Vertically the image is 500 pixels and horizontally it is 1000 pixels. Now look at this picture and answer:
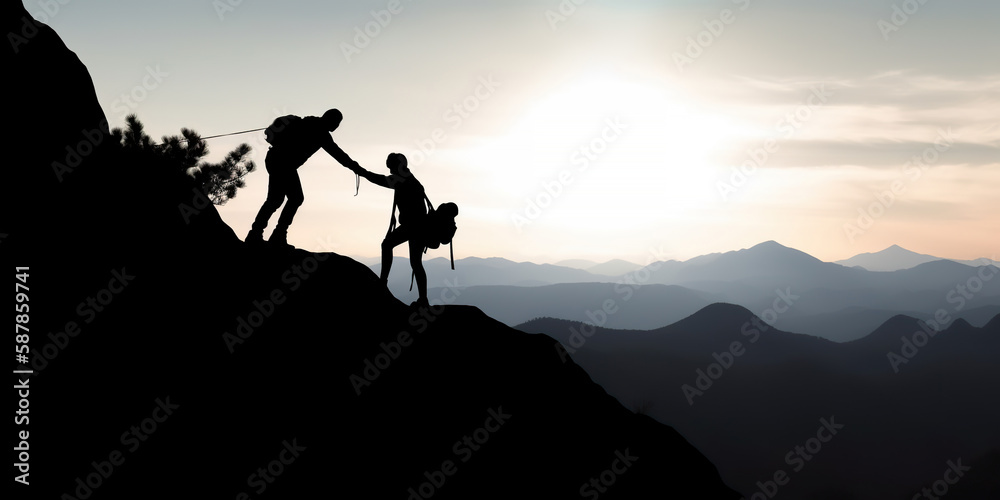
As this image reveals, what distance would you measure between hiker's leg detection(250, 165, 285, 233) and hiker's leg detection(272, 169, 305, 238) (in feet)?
0.31

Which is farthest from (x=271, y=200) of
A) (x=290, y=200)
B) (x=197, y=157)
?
(x=197, y=157)

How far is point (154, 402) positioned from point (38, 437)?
4.63 ft

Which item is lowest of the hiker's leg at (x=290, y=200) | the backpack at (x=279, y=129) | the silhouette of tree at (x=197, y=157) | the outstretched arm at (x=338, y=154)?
the hiker's leg at (x=290, y=200)

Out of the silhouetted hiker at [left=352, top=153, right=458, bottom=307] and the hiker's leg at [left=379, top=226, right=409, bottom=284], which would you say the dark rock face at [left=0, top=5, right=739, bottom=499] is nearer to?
the hiker's leg at [left=379, top=226, right=409, bottom=284]

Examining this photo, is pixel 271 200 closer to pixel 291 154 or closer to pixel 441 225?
pixel 291 154

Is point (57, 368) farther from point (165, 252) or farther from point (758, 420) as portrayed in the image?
point (758, 420)

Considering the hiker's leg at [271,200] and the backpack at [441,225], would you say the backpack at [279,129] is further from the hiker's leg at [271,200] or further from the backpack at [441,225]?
the backpack at [441,225]

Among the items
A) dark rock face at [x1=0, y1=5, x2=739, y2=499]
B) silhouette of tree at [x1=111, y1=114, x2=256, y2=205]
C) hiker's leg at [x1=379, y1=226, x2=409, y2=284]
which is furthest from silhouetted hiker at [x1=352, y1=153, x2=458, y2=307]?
silhouette of tree at [x1=111, y1=114, x2=256, y2=205]

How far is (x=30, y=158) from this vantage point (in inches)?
391

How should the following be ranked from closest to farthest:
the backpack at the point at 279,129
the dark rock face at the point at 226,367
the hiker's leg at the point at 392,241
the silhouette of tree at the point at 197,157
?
the dark rock face at the point at 226,367, the backpack at the point at 279,129, the hiker's leg at the point at 392,241, the silhouette of tree at the point at 197,157

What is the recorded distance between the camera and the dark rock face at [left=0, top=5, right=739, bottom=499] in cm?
876

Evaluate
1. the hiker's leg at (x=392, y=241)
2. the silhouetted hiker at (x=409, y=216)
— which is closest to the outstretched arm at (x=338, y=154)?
the silhouetted hiker at (x=409, y=216)

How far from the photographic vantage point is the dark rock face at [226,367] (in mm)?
8758

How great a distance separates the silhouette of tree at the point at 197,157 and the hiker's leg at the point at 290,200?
6403 mm
